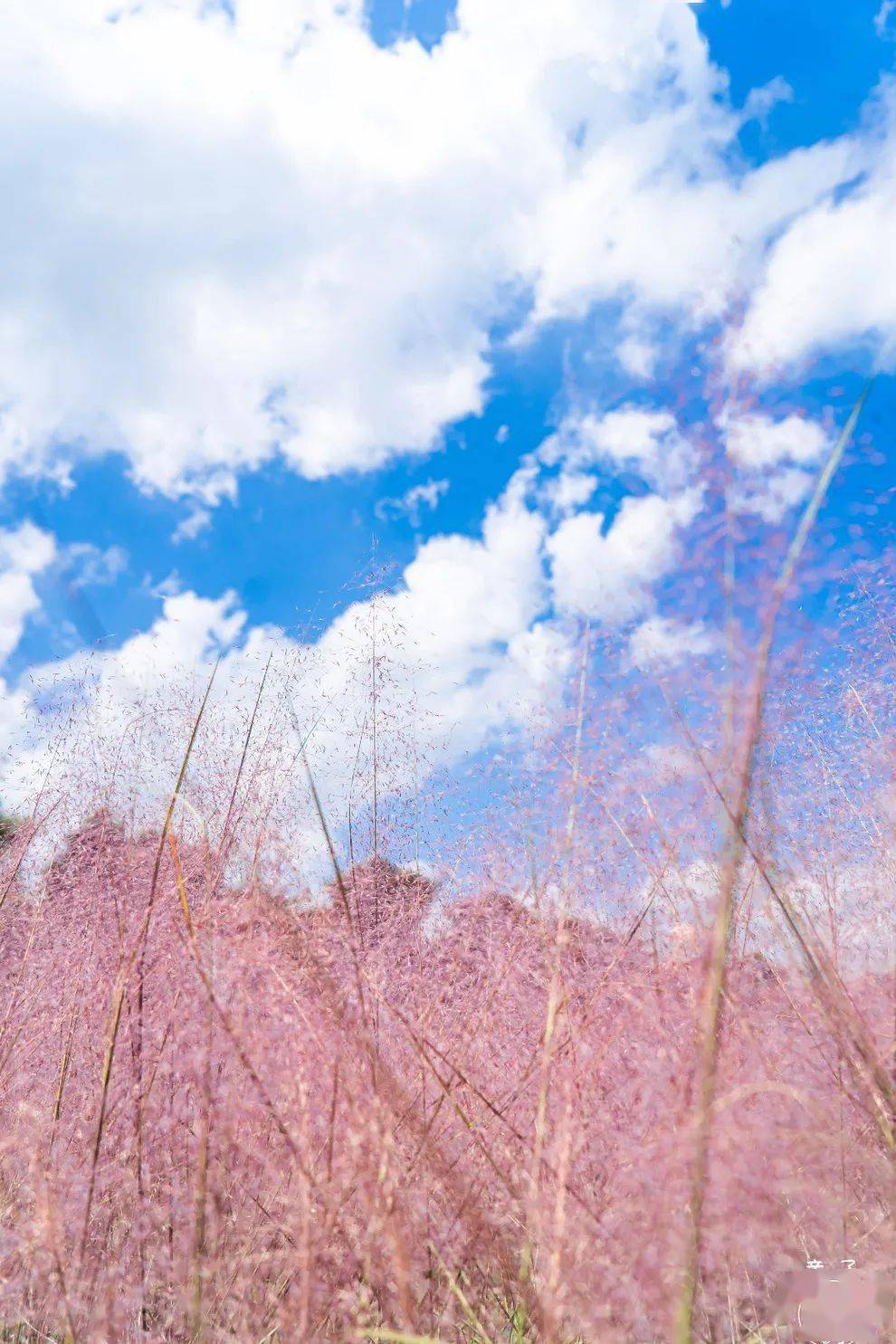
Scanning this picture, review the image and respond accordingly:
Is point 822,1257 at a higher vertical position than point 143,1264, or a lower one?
higher

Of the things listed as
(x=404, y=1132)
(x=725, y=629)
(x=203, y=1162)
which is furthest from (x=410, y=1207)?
(x=725, y=629)

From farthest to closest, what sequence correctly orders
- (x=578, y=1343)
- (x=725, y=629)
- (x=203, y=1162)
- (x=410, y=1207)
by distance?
(x=578, y=1343), (x=410, y=1207), (x=203, y=1162), (x=725, y=629)

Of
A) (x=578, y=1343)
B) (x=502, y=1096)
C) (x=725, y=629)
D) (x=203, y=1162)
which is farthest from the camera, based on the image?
(x=502, y=1096)

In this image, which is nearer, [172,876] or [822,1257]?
[822,1257]

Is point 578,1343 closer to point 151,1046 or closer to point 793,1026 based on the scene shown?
point 793,1026

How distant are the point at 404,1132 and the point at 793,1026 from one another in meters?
0.70

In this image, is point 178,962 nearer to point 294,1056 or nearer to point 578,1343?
point 294,1056

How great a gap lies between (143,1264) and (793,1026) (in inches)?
46.2

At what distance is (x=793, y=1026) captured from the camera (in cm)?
156

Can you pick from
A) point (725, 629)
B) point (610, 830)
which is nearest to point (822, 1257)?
point (610, 830)

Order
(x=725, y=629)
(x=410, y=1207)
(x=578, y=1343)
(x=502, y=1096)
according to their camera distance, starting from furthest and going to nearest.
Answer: (x=502, y=1096), (x=578, y=1343), (x=410, y=1207), (x=725, y=629)

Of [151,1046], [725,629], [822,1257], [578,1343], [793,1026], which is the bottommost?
[578,1343]

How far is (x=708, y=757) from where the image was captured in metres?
1.15

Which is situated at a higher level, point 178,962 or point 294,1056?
point 178,962
